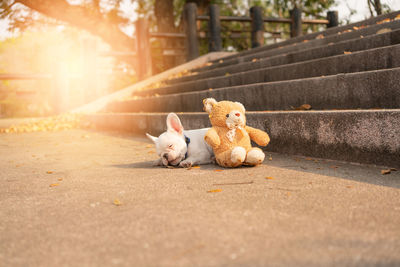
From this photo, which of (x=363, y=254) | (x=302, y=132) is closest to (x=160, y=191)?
(x=363, y=254)

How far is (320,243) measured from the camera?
50.7 inches

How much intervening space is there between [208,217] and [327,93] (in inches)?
93.5

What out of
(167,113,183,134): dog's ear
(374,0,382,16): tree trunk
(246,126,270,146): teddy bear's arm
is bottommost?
(246,126,270,146): teddy bear's arm

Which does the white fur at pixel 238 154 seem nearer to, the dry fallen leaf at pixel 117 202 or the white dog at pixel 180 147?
the white dog at pixel 180 147

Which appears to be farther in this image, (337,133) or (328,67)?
(328,67)

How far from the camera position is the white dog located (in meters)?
2.93

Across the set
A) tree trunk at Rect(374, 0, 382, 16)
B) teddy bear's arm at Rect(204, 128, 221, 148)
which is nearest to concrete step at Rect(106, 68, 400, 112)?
teddy bear's arm at Rect(204, 128, 221, 148)

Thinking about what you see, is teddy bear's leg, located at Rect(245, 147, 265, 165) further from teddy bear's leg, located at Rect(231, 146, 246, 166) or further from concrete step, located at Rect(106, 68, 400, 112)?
concrete step, located at Rect(106, 68, 400, 112)

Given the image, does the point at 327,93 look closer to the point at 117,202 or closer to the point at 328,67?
the point at 328,67

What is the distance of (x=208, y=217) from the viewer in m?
1.63

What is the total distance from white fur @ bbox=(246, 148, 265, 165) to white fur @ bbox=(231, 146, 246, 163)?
3.1 inches

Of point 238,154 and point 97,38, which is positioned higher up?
point 97,38

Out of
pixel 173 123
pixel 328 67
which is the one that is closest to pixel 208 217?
pixel 173 123

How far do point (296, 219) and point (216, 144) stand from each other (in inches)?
49.8
